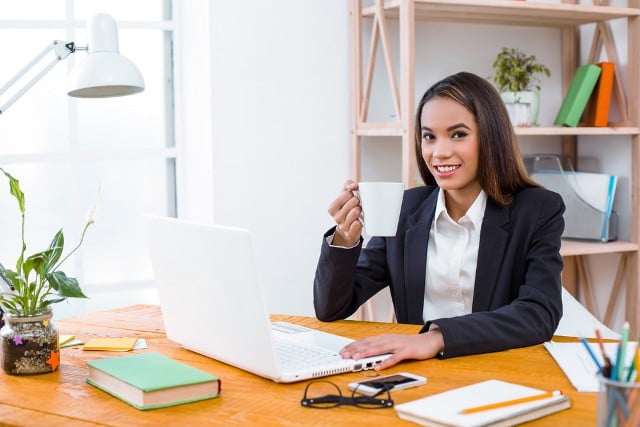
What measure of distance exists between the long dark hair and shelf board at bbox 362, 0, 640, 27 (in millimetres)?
814

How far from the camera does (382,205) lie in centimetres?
174

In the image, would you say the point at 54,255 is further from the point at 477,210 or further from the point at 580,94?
the point at 580,94

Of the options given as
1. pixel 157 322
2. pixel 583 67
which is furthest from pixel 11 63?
pixel 583 67

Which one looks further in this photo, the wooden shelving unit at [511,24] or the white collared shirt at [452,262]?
the wooden shelving unit at [511,24]

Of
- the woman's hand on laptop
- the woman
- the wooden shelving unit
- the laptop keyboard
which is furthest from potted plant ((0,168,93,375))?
the wooden shelving unit

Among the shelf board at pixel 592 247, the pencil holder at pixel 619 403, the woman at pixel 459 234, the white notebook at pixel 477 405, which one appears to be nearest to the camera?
the pencil holder at pixel 619 403

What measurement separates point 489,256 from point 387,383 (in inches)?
28.3

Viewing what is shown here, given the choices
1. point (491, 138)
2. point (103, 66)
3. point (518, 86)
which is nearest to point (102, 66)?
point (103, 66)

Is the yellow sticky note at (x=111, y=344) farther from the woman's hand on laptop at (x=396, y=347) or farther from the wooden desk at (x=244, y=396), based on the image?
the woman's hand on laptop at (x=396, y=347)

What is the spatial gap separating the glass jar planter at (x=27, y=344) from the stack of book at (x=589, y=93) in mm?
2303

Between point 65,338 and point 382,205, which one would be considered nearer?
point 382,205

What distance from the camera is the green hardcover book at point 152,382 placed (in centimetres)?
138

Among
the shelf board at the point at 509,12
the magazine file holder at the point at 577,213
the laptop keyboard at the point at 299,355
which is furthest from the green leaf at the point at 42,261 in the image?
the magazine file holder at the point at 577,213

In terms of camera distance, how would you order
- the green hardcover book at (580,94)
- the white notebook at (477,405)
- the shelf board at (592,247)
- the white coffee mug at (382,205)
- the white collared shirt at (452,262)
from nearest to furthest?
1. the white notebook at (477,405)
2. the white coffee mug at (382,205)
3. the white collared shirt at (452,262)
4. the shelf board at (592,247)
5. the green hardcover book at (580,94)
